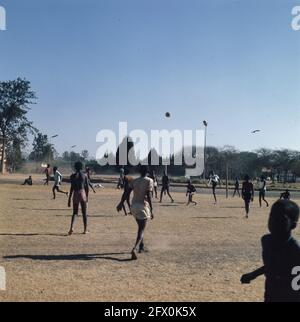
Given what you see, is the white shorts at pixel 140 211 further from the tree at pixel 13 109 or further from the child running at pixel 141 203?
the tree at pixel 13 109

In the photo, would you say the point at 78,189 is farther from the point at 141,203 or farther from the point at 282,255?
the point at 282,255

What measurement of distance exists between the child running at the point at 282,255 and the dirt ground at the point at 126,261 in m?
2.63

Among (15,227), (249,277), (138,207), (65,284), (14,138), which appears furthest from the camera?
(14,138)

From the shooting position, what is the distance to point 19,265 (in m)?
8.39

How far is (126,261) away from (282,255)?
533cm

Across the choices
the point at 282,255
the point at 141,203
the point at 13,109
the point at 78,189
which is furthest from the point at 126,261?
the point at 13,109

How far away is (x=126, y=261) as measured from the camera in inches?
349

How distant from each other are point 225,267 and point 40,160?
331 feet

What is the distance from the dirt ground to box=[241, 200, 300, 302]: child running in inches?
104

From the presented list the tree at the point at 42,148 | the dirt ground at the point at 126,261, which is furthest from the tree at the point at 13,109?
the dirt ground at the point at 126,261

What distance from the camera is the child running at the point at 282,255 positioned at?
3852mm

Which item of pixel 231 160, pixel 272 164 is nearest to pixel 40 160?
pixel 231 160

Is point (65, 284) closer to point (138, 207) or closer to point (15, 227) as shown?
point (138, 207)

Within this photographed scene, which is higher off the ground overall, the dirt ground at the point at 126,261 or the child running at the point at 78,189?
the child running at the point at 78,189
